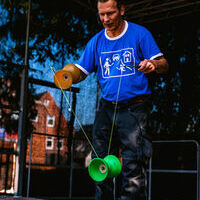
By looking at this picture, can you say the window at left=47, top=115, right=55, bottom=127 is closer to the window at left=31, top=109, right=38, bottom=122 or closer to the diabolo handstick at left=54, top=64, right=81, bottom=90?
the window at left=31, top=109, right=38, bottom=122

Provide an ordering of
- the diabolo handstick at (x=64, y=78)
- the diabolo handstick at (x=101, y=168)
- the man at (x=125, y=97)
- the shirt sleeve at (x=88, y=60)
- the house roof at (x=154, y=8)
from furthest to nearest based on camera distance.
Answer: the house roof at (x=154, y=8) < the shirt sleeve at (x=88, y=60) < the diabolo handstick at (x=64, y=78) < the man at (x=125, y=97) < the diabolo handstick at (x=101, y=168)

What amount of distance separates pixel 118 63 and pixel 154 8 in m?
4.12

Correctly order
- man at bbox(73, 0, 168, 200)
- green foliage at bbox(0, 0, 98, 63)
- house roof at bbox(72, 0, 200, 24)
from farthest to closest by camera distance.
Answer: house roof at bbox(72, 0, 200, 24) < green foliage at bbox(0, 0, 98, 63) < man at bbox(73, 0, 168, 200)

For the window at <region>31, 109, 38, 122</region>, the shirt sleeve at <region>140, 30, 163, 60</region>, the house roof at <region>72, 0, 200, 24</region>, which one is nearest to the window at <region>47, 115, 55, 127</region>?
the window at <region>31, 109, 38, 122</region>

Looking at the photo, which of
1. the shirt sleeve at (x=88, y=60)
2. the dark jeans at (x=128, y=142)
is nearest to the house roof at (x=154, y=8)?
the shirt sleeve at (x=88, y=60)

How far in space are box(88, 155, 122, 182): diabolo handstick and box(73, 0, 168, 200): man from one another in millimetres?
105

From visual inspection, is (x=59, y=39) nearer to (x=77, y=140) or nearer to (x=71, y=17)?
(x=71, y=17)

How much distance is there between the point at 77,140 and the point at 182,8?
9.38 feet

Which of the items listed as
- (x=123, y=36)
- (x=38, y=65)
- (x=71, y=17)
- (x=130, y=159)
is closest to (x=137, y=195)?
(x=130, y=159)

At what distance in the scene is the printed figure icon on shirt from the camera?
176 centimetres

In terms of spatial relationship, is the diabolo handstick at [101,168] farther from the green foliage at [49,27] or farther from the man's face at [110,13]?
the green foliage at [49,27]

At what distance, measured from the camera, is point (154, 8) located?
18.4ft

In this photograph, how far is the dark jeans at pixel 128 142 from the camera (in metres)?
1.65

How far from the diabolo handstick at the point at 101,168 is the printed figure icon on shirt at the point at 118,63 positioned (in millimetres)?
454
